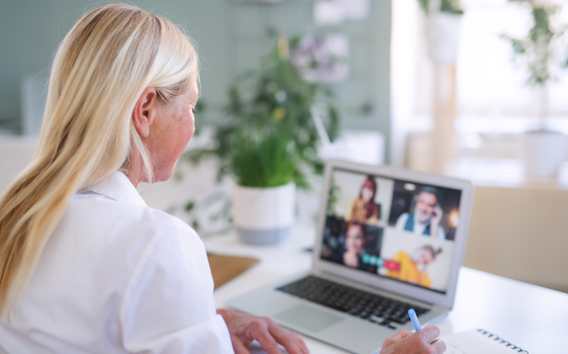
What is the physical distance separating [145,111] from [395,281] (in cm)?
61

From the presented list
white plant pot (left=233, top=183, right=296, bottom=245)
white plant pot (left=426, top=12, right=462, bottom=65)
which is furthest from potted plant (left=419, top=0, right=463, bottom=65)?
white plant pot (left=233, top=183, right=296, bottom=245)

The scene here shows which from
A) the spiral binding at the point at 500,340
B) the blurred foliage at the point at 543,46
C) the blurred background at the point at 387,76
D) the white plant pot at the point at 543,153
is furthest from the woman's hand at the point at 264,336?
the blurred foliage at the point at 543,46

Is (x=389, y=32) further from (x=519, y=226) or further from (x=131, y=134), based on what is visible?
(x=131, y=134)

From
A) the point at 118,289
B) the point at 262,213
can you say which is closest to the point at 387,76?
the point at 262,213

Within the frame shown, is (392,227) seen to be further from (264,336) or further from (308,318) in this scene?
(264,336)

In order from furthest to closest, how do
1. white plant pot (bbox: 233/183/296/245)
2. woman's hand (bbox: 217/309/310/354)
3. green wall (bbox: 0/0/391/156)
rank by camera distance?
green wall (bbox: 0/0/391/156)
white plant pot (bbox: 233/183/296/245)
woman's hand (bbox: 217/309/310/354)

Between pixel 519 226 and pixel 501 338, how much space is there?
31.9 inches

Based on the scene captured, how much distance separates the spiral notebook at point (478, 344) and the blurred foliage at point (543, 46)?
5.16 ft

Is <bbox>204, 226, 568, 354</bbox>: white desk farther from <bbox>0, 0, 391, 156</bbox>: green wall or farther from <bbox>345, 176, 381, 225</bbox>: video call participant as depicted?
<bbox>0, 0, 391, 156</bbox>: green wall

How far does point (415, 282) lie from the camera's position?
3.27ft

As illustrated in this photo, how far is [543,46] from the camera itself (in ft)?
6.80

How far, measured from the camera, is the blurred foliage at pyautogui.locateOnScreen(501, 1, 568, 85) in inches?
79.9

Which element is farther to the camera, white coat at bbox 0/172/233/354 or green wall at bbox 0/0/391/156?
green wall at bbox 0/0/391/156

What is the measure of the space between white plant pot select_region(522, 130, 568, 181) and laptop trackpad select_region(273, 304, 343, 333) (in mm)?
1510
